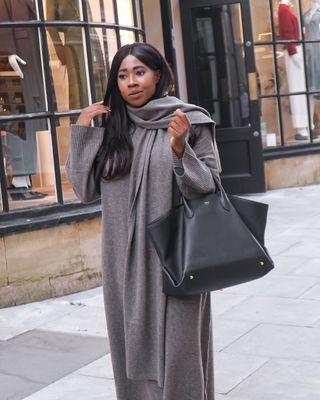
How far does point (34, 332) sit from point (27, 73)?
6.49ft

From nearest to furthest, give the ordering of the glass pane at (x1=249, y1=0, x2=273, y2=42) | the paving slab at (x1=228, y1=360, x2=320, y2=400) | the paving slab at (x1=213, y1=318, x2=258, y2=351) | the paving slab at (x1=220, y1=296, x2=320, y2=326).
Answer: the paving slab at (x1=228, y1=360, x2=320, y2=400) → the paving slab at (x1=213, y1=318, x2=258, y2=351) → the paving slab at (x1=220, y1=296, x2=320, y2=326) → the glass pane at (x1=249, y1=0, x2=273, y2=42)

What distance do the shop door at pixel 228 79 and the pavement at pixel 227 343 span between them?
125 inches

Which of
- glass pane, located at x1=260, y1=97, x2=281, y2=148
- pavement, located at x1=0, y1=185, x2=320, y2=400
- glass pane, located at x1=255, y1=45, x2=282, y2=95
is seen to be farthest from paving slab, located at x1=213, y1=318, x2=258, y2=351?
glass pane, located at x1=255, y1=45, x2=282, y2=95

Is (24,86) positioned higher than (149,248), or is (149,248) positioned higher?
(24,86)

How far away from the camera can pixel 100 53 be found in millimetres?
6688

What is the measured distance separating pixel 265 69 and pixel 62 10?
199 inches

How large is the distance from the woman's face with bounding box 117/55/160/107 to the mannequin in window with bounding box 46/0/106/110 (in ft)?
10.9

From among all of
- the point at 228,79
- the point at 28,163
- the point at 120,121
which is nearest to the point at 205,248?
the point at 120,121

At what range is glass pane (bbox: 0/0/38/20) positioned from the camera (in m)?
6.11

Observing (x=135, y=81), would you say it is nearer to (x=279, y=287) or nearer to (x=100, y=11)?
(x=279, y=287)

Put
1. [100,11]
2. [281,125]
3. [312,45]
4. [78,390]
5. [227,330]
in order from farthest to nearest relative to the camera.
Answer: [312,45], [281,125], [100,11], [227,330], [78,390]

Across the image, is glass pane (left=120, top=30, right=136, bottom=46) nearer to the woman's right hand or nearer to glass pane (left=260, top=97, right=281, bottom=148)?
the woman's right hand

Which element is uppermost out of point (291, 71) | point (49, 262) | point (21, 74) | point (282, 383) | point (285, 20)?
point (285, 20)

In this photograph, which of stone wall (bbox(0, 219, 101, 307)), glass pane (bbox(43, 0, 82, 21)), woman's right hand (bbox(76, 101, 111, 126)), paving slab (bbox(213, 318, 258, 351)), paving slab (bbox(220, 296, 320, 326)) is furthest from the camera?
glass pane (bbox(43, 0, 82, 21))
